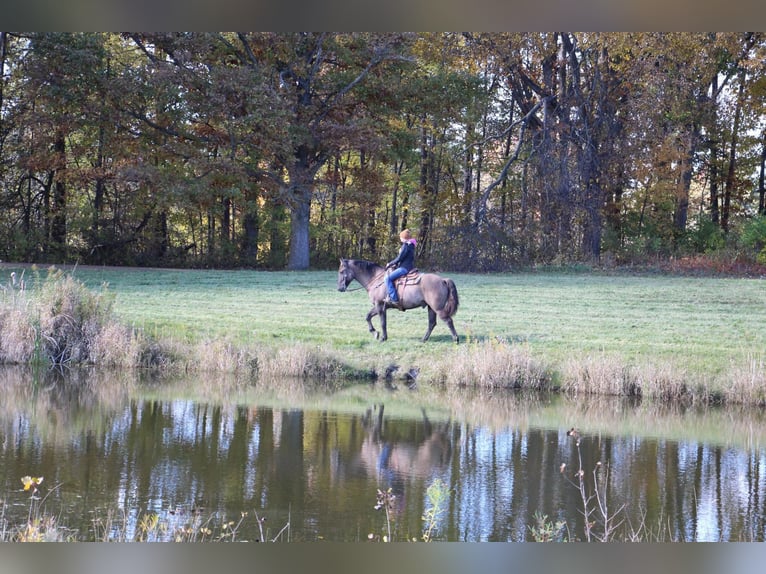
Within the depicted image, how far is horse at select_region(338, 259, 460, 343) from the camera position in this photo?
12.2m

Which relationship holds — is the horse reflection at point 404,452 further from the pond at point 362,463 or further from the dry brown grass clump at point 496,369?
the dry brown grass clump at point 496,369

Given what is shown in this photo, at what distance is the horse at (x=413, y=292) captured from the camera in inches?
481

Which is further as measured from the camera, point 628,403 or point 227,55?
point 227,55

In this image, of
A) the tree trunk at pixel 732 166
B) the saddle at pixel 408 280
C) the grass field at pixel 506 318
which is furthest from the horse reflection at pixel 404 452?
the tree trunk at pixel 732 166

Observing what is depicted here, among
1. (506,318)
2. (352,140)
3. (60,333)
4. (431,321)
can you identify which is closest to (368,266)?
(431,321)

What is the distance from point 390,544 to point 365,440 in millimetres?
6820

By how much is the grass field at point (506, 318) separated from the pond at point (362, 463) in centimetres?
103

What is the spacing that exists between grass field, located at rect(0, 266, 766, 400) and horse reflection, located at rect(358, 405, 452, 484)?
2.26 meters

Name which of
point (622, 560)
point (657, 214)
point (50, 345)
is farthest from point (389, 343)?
point (657, 214)

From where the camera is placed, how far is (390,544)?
209 cm

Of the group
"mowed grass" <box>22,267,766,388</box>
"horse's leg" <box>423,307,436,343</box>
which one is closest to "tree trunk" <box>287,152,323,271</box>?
"mowed grass" <box>22,267,766,388</box>

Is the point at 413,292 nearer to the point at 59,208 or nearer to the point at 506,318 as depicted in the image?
the point at 506,318

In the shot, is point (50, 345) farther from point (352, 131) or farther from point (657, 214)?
point (657, 214)

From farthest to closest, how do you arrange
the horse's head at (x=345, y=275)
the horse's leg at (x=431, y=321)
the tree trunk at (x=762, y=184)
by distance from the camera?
the tree trunk at (x=762, y=184) < the horse's head at (x=345, y=275) < the horse's leg at (x=431, y=321)
